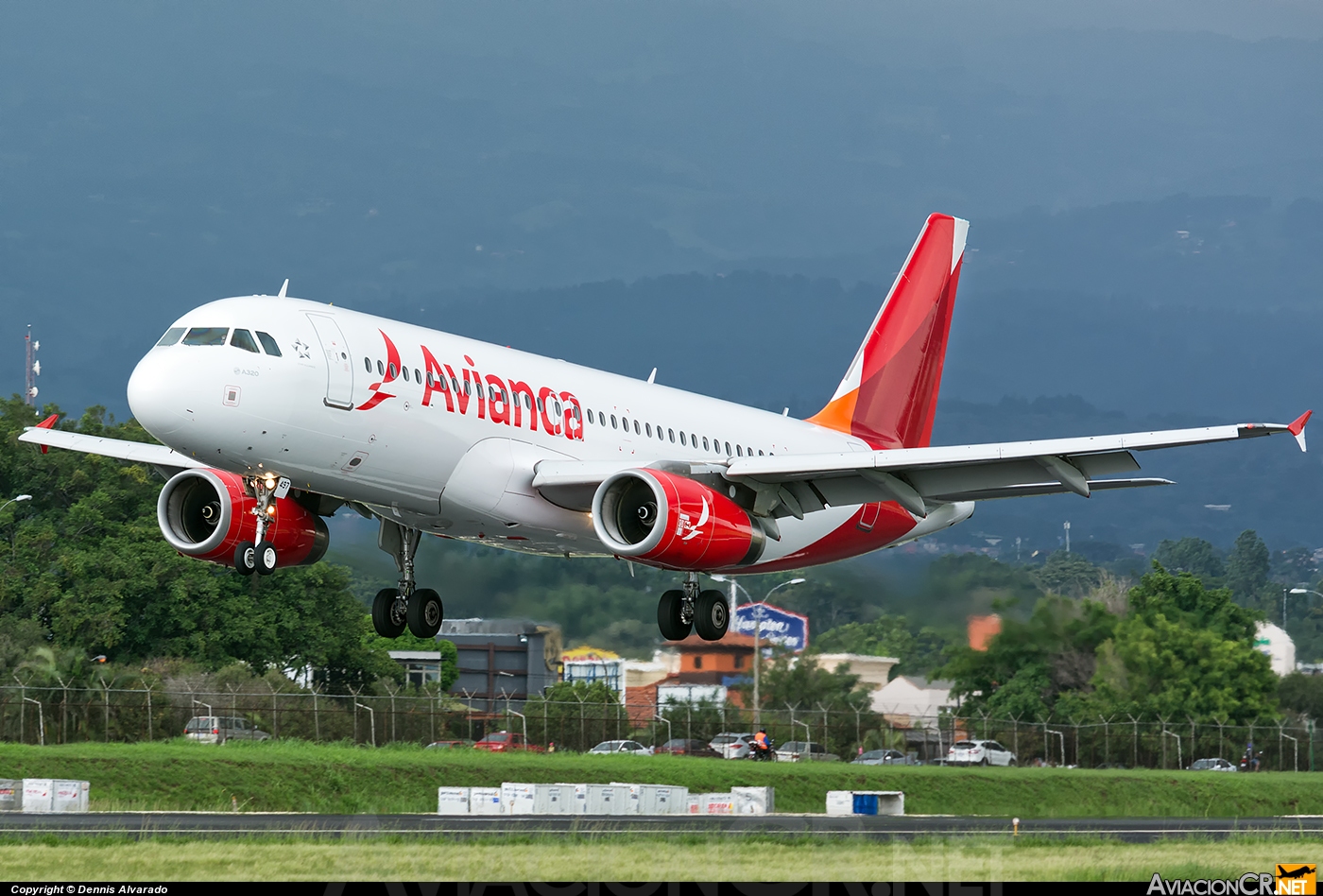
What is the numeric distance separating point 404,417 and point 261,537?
345cm

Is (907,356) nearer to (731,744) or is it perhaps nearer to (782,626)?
(731,744)

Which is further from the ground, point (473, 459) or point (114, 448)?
point (114, 448)

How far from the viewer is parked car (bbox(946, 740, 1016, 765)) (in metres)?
67.5

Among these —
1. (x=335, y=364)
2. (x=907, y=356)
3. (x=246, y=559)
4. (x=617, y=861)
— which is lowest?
(x=617, y=861)

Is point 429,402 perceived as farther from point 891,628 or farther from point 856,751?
point 856,751

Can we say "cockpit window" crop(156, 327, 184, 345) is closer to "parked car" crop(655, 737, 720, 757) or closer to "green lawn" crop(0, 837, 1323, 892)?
"green lawn" crop(0, 837, 1323, 892)

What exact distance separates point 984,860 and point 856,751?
3626 cm

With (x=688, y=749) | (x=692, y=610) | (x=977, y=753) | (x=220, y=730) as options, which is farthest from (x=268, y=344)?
(x=977, y=753)

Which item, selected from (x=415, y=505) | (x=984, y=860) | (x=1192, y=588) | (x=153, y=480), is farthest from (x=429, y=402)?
(x=1192, y=588)

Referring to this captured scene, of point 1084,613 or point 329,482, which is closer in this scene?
point 329,482

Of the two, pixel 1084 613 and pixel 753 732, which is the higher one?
pixel 1084 613

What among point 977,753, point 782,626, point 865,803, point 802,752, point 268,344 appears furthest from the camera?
point 782,626

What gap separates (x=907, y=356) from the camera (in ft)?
138

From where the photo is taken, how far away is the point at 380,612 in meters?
33.2
